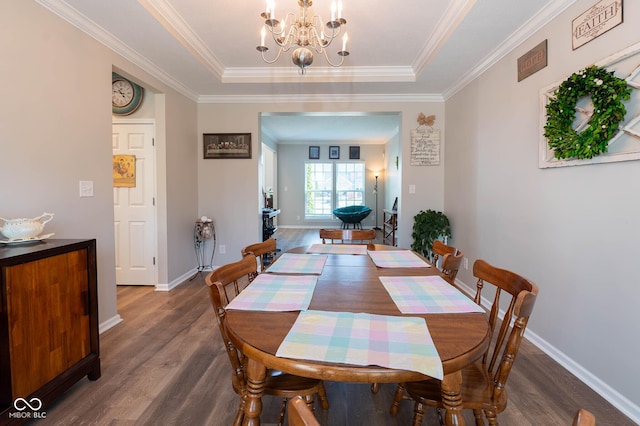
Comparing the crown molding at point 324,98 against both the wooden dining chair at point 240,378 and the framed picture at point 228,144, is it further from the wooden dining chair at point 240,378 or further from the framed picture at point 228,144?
the wooden dining chair at point 240,378

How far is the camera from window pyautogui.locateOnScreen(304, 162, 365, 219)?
9.33 meters

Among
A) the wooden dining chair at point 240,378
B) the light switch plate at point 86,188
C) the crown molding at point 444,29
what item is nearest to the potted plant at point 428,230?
the crown molding at point 444,29

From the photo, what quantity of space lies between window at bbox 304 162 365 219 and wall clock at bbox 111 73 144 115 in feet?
19.9

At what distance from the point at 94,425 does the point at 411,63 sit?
391 cm

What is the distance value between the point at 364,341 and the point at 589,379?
189 cm

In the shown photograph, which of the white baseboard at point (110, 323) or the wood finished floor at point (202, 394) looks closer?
the wood finished floor at point (202, 394)

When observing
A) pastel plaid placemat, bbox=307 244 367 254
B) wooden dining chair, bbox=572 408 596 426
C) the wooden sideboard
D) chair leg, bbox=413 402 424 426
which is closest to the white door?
the wooden sideboard

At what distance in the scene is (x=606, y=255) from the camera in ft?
5.80

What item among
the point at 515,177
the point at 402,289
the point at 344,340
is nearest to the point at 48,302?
the point at 344,340

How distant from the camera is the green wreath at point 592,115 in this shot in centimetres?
161

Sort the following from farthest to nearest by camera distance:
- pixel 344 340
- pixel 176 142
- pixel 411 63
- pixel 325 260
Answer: pixel 176 142 < pixel 411 63 < pixel 325 260 < pixel 344 340

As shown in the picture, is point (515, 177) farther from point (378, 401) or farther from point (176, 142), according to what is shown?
point (176, 142)

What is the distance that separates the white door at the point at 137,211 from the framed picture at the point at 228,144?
82 centimetres

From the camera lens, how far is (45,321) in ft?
5.19
